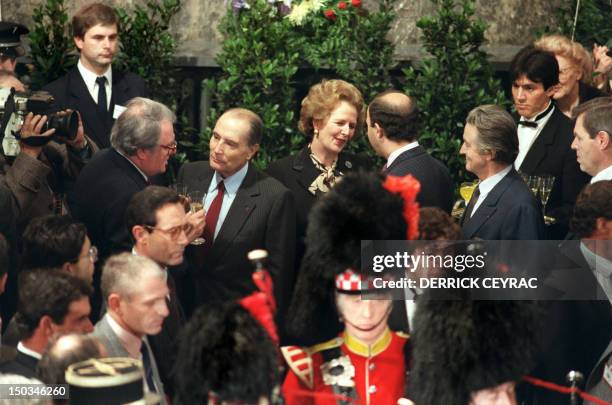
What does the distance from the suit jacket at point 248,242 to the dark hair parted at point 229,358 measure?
2171mm

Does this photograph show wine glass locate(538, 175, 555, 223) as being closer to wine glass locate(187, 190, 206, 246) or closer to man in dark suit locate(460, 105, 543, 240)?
man in dark suit locate(460, 105, 543, 240)

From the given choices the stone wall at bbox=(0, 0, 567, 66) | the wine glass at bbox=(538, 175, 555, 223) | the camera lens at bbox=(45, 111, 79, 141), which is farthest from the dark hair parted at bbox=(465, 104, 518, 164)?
the stone wall at bbox=(0, 0, 567, 66)

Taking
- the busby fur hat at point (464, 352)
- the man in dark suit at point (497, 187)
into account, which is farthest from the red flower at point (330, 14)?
the busby fur hat at point (464, 352)

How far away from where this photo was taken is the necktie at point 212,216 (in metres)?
7.78

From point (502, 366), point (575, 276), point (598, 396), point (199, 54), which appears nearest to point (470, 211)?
point (575, 276)

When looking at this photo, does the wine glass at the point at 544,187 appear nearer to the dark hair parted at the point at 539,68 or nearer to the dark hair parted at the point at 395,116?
the dark hair parted at the point at 539,68

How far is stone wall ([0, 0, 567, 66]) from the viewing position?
1091 centimetres

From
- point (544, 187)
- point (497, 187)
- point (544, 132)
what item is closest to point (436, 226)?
point (497, 187)

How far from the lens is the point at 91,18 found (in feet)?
30.1

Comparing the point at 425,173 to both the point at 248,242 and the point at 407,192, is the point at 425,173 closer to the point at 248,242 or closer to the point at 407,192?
the point at 248,242

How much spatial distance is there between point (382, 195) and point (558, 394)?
210 centimetres

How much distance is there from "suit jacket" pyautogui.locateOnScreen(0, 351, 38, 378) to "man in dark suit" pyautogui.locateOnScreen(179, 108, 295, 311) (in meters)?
1.68

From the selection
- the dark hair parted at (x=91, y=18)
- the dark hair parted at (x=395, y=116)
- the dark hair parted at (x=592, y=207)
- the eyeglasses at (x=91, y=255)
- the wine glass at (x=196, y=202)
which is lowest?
the eyeglasses at (x=91, y=255)

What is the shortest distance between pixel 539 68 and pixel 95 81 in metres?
2.81
